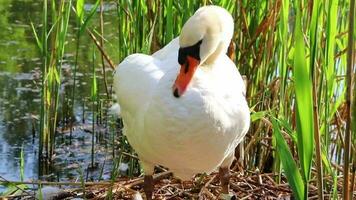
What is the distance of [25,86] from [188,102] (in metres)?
3.79

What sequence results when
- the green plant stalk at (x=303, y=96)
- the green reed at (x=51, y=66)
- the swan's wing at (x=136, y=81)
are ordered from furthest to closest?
the green reed at (x=51, y=66) → the swan's wing at (x=136, y=81) → the green plant stalk at (x=303, y=96)

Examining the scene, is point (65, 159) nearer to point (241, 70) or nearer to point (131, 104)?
point (241, 70)

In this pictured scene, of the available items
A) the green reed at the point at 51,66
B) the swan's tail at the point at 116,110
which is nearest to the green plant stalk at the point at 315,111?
the swan's tail at the point at 116,110

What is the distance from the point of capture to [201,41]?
267 centimetres

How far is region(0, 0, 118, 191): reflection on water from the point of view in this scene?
4.81 m

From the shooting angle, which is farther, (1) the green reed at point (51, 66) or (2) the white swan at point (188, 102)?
(1) the green reed at point (51, 66)

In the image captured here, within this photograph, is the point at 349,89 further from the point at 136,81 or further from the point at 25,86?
the point at 25,86

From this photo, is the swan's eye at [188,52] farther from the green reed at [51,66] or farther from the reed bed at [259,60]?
the green reed at [51,66]

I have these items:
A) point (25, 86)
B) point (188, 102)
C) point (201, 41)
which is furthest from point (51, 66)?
point (25, 86)

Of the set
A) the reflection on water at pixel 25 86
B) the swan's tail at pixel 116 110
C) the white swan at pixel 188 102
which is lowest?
the reflection on water at pixel 25 86

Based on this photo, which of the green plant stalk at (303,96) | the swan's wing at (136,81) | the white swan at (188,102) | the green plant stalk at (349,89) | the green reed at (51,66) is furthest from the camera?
the green reed at (51,66)

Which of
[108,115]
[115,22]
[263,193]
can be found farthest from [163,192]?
[115,22]

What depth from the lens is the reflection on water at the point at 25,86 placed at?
481 cm

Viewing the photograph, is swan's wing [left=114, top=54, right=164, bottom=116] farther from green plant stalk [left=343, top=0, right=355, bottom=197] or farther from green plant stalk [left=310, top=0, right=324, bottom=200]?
green plant stalk [left=343, top=0, right=355, bottom=197]
